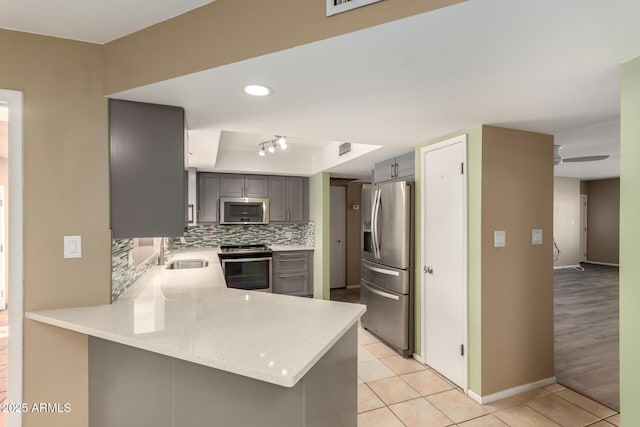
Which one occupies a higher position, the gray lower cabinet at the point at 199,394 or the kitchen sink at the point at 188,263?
the kitchen sink at the point at 188,263

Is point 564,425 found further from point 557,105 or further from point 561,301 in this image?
point 561,301

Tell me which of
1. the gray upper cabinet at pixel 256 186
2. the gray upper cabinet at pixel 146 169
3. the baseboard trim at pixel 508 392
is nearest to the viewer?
the gray upper cabinet at pixel 146 169

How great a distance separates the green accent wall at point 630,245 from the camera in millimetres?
1342

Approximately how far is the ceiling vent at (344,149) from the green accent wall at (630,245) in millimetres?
2599

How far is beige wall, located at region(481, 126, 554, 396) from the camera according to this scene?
2305 mm

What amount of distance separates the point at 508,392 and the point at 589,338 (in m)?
1.88

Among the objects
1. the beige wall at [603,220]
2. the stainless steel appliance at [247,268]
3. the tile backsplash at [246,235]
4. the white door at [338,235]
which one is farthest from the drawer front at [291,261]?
the beige wall at [603,220]

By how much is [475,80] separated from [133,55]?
1.68 metres

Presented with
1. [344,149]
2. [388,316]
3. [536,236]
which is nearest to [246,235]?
[344,149]

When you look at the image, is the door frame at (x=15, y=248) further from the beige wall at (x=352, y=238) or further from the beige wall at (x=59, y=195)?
the beige wall at (x=352, y=238)

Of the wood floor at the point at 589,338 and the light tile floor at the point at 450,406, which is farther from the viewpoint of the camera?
the wood floor at the point at 589,338

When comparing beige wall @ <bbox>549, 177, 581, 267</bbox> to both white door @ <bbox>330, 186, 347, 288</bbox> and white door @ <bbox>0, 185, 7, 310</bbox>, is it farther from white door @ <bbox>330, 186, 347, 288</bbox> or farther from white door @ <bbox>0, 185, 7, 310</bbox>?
white door @ <bbox>0, 185, 7, 310</bbox>

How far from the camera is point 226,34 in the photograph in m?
1.26

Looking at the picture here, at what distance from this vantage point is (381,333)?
337 centimetres
